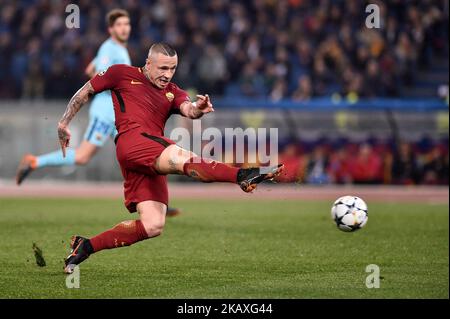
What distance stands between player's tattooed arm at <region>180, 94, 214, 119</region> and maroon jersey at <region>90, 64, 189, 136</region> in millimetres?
133

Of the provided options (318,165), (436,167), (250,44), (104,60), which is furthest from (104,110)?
(250,44)

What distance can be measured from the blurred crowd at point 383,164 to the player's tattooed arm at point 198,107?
13.3m

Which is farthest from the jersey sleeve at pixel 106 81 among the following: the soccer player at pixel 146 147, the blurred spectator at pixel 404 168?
the blurred spectator at pixel 404 168

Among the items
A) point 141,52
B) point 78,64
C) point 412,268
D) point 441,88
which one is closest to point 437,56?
point 441,88

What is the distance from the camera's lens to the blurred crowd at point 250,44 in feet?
80.0

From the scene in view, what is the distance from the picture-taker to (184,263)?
9641 millimetres

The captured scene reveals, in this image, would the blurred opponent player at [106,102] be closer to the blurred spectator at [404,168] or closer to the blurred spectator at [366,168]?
the blurred spectator at [366,168]

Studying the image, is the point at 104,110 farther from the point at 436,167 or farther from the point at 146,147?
the point at 436,167

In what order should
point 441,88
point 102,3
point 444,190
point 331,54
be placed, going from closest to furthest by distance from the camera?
point 444,190
point 441,88
point 331,54
point 102,3

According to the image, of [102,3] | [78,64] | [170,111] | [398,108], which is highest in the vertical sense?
[102,3]

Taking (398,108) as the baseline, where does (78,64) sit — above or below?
above

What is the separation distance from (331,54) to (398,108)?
326 cm
